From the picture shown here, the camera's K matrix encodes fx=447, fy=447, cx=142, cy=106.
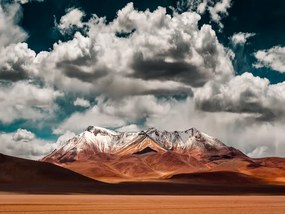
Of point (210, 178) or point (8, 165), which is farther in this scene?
point (210, 178)

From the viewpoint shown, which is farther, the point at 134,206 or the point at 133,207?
the point at 134,206

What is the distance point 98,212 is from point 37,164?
4338 inches

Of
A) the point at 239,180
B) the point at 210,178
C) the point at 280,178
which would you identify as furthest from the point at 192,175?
the point at 280,178

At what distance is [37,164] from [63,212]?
10980 centimetres

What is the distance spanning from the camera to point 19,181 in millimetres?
127812

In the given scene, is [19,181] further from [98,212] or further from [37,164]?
[98,212]

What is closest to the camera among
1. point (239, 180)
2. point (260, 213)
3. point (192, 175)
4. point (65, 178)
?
point (260, 213)

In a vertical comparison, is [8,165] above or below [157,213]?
above

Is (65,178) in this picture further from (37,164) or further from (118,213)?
(118,213)

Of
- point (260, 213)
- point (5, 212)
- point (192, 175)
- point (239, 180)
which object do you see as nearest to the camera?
point (5, 212)

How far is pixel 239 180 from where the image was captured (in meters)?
175

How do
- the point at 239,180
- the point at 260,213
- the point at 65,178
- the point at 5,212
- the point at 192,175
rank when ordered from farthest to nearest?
1. the point at 192,175
2. the point at 239,180
3. the point at 65,178
4. the point at 260,213
5. the point at 5,212

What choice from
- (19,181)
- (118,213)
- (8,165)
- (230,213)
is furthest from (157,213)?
(8,165)

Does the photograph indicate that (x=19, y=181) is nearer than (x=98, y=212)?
No
